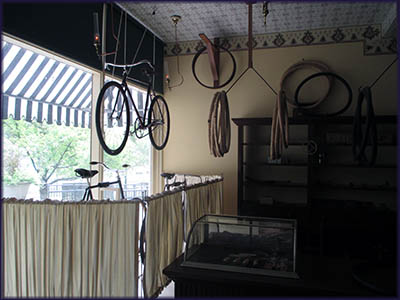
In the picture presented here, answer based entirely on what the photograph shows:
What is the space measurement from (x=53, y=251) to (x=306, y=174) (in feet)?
11.1

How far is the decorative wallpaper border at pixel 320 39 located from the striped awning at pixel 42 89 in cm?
212

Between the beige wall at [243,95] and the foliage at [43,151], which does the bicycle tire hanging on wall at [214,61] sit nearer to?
the beige wall at [243,95]

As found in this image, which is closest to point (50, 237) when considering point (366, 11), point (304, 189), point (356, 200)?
point (304, 189)

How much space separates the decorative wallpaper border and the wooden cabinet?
120cm

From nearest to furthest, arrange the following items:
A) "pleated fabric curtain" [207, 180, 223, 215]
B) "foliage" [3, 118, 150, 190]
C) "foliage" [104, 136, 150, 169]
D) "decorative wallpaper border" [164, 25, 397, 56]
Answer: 1. "foliage" [3, 118, 150, 190]
2. "pleated fabric curtain" [207, 180, 223, 215]
3. "foliage" [104, 136, 150, 169]
4. "decorative wallpaper border" [164, 25, 397, 56]

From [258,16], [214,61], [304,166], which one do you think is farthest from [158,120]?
[304,166]

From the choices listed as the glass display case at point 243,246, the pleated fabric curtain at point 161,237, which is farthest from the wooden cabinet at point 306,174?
the glass display case at point 243,246

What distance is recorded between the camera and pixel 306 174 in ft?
13.5

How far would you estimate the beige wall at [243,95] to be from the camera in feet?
13.2

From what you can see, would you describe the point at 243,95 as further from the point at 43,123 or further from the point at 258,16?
the point at 43,123

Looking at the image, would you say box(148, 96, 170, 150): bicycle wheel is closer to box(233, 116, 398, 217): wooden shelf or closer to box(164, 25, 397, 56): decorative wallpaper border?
box(233, 116, 398, 217): wooden shelf

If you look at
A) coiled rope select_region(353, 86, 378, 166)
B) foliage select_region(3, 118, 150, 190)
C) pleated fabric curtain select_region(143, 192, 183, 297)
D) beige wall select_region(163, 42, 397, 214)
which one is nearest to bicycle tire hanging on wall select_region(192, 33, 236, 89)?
beige wall select_region(163, 42, 397, 214)

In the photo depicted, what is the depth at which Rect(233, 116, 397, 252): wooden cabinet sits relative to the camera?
3766 mm

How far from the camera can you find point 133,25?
3926 millimetres
